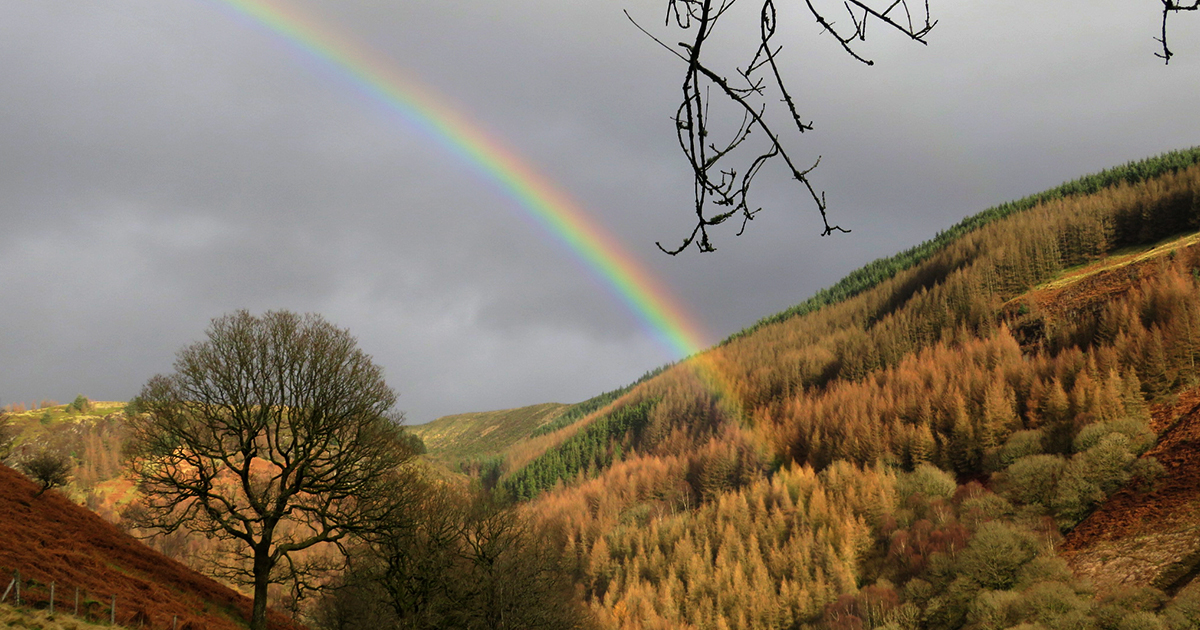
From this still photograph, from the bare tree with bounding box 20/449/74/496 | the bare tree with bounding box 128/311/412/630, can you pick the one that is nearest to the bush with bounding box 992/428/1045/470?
the bare tree with bounding box 128/311/412/630

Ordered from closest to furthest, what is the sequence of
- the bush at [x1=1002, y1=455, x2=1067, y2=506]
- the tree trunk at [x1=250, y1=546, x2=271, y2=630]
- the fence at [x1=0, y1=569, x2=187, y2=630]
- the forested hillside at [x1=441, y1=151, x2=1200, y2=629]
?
the fence at [x1=0, y1=569, x2=187, y2=630]
the tree trunk at [x1=250, y1=546, x2=271, y2=630]
the forested hillside at [x1=441, y1=151, x2=1200, y2=629]
the bush at [x1=1002, y1=455, x2=1067, y2=506]

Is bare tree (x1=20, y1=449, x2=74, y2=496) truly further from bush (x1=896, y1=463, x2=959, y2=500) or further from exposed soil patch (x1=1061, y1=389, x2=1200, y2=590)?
bush (x1=896, y1=463, x2=959, y2=500)

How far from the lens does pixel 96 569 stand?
15812mm

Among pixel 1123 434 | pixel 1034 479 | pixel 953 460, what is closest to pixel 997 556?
pixel 1034 479

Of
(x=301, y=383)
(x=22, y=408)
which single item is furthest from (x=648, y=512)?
(x=22, y=408)

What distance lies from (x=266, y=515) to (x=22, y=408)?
181462 mm

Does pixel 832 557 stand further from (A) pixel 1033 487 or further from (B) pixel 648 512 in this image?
(B) pixel 648 512

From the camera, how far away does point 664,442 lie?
181 meters

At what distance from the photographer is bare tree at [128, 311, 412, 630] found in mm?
19594

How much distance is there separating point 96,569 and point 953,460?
111006mm

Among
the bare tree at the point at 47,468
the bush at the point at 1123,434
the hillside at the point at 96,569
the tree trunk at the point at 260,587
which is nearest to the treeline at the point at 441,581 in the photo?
the tree trunk at the point at 260,587

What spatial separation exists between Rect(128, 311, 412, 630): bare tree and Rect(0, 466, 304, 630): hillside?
117 centimetres

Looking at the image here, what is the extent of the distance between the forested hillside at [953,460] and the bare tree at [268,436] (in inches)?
2111

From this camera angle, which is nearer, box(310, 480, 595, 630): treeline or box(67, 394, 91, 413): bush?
box(310, 480, 595, 630): treeline
